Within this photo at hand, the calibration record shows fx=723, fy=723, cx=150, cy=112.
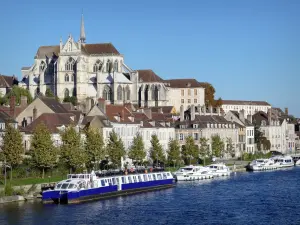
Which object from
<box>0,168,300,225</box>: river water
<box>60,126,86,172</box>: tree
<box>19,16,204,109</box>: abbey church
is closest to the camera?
<box>0,168,300,225</box>: river water

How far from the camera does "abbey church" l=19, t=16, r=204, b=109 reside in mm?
145625

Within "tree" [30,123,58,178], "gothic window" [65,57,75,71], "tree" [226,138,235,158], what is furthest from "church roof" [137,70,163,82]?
"tree" [30,123,58,178]

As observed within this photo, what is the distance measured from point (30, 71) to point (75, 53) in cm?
1471

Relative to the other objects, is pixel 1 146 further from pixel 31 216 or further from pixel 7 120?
pixel 31 216

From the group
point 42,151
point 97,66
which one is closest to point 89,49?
point 97,66

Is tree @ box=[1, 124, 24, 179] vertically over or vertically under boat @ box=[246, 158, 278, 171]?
over

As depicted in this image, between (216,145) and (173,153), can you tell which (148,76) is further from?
(173,153)

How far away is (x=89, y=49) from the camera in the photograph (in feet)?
520

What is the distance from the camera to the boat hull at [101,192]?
2422 inches

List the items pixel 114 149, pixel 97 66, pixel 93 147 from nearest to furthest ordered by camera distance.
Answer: pixel 93 147
pixel 114 149
pixel 97 66

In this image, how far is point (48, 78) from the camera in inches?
5915

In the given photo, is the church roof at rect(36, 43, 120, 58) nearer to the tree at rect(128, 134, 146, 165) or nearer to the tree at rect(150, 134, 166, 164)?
the tree at rect(150, 134, 166, 164)

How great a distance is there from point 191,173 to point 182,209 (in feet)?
90.7

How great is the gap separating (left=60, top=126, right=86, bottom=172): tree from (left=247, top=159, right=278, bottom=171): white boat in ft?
126
